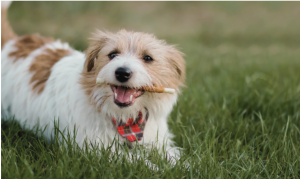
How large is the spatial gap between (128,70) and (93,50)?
68 cm

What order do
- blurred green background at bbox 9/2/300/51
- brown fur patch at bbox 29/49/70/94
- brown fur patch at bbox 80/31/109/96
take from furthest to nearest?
blurred green background at bbox 9/2/300/51 < brown fur patch at bbox 29/49/70/94 < brown fur patch at bbox 80/31/109/96

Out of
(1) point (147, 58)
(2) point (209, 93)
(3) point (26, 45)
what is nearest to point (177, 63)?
(1) point (147, 58)

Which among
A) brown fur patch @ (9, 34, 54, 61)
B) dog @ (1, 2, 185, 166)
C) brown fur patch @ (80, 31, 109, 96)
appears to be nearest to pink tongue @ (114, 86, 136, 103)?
dog @ (1, 2, 185, 166)

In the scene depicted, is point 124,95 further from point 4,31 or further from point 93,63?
point 4,31

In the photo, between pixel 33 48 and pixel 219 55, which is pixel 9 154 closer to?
pixel 33 48

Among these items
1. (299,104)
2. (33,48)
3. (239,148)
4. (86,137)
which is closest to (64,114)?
(86,137)

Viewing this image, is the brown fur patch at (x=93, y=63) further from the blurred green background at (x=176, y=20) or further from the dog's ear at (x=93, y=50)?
the blurred green background at (x=176, y=20)

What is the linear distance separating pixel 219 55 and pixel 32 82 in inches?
232

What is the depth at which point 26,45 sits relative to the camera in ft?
11.9

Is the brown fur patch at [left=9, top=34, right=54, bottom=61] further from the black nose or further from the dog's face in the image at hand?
the black nose

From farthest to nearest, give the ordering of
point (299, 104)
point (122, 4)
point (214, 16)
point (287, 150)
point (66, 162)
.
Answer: point (214, 16) < point (122, 4) < point (299, 104) < point (287, 150) < point (66, 162)

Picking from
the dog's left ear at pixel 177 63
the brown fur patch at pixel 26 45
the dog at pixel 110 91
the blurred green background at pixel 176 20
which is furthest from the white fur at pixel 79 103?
the blurred green background at pixel 176 20

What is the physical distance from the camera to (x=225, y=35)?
10.7 meters

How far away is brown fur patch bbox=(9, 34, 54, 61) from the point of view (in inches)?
138
